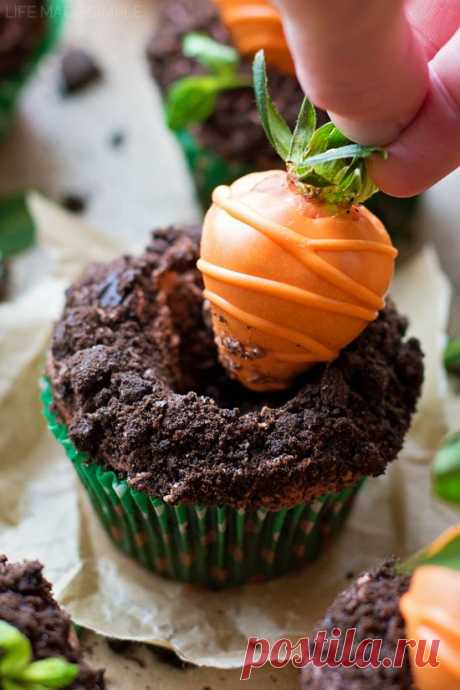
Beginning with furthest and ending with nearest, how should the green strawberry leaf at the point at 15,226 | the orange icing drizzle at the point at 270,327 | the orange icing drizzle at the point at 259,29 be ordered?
1. the green strawberry leaf at the point at 15,226
2. the orange icing drizzle at the point at 259,29
3. the orange icing drizzle at the point at 270,327

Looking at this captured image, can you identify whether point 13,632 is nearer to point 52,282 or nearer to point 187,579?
point 187,579

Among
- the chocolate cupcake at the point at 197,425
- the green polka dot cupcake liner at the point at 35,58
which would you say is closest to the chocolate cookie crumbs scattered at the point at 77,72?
the green polka dot cupcake liner at the point at 35,58

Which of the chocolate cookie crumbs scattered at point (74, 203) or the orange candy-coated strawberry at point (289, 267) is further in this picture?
the chocolate cookie crumbs scattered at point (74, 203)

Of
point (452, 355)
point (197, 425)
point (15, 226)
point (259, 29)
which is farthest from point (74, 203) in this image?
point (197, 425)

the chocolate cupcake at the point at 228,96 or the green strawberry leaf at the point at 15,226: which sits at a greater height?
the chocolate cupcake at the point at 228,96

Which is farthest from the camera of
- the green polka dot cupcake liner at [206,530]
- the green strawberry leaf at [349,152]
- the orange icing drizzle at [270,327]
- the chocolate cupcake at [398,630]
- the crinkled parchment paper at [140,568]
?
the crinkled parchment paper at [140,568]

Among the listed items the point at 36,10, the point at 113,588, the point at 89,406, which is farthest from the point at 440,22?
the point at 36,10

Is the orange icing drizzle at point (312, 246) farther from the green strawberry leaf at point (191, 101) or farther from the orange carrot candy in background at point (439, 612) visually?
the green strawberry leaf at point (191, 101)
